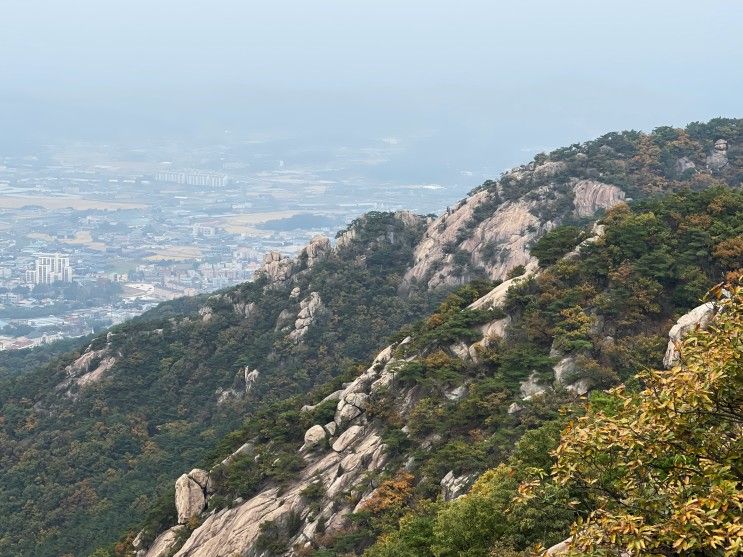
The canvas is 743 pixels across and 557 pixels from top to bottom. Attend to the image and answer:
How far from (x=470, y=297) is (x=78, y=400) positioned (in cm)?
1959

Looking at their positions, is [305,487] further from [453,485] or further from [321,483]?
[453,485]

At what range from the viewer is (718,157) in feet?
133

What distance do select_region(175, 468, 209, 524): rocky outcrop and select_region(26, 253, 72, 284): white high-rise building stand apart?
93805 mm

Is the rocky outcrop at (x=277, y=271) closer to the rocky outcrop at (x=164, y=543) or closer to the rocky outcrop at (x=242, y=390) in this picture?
the rocky outcrop at (x=242, y=390)

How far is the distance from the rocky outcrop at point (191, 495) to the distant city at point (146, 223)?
5600 cm

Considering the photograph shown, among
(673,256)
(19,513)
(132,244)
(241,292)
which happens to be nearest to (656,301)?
(673,256)

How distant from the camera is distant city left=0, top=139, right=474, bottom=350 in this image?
331 feet

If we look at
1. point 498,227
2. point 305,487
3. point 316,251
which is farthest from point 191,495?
point 498,227

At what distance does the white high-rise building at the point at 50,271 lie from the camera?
109m

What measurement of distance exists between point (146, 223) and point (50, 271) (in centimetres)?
3161

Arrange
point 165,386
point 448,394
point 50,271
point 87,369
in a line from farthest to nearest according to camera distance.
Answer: point 50,271
point 87,369
point 165,386
point 448,394

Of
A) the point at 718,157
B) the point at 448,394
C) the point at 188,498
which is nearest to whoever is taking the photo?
the point at 448,394

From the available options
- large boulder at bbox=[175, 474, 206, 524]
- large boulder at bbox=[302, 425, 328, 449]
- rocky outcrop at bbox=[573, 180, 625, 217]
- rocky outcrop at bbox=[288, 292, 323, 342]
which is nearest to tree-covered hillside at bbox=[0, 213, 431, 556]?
rocky outcrop at bbox=[288, 292, 323, 342]

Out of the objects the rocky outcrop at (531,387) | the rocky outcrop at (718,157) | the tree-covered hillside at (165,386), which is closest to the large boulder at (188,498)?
the tree-covered hillside at (165,386)
